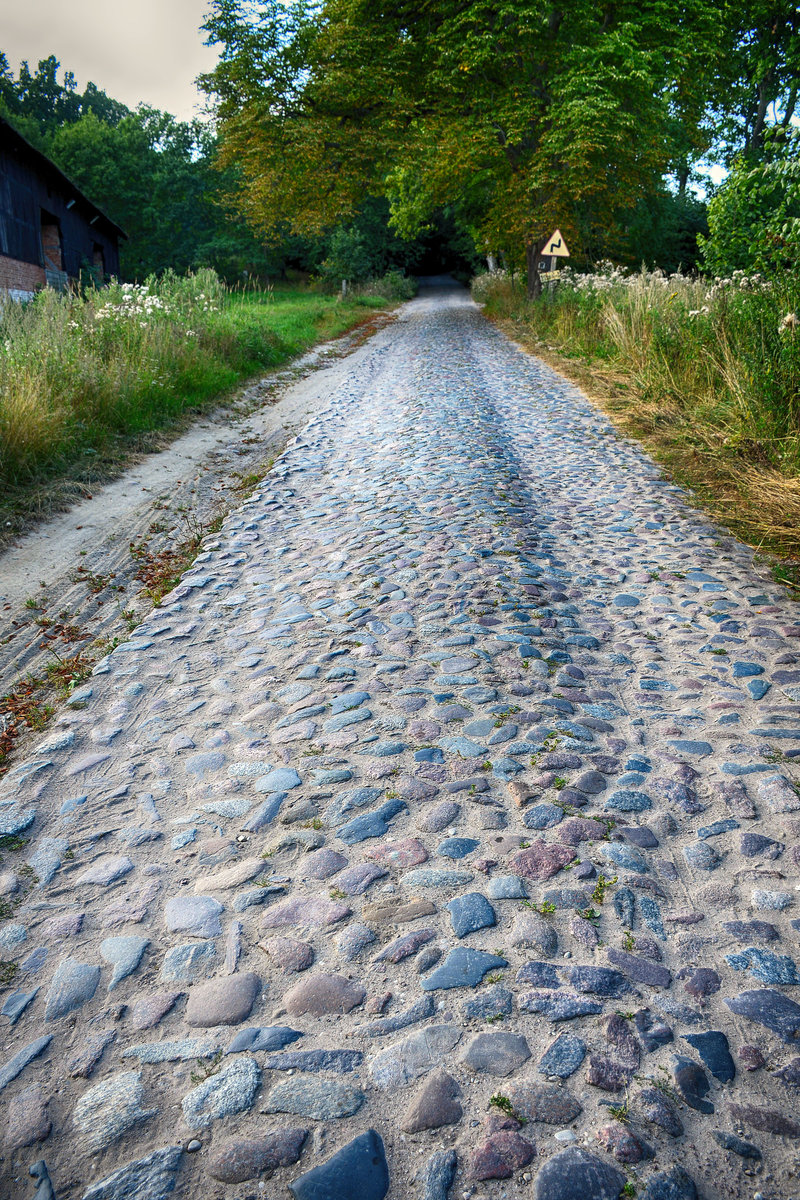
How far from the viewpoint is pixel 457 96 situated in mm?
20188

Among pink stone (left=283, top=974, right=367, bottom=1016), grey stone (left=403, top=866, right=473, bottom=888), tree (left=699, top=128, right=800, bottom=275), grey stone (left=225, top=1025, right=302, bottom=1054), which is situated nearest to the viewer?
grey stone (left=225, top=1025, right=302, bottom=1054)

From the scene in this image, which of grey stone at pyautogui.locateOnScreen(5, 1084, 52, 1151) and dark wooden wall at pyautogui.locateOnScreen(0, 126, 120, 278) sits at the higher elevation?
dark wooden wall at pyautogui.locateOnScreen(0, 126, 120, 278)

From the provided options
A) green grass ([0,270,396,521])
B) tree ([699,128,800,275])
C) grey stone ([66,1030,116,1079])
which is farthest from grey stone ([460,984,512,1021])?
tree ([699,128,800,275])

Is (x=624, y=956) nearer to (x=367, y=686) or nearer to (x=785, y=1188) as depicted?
(x=785, y=1188)

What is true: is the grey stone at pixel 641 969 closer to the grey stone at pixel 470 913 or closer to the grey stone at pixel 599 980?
the grey stone at pixel 599 980

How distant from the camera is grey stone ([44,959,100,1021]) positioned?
190cm

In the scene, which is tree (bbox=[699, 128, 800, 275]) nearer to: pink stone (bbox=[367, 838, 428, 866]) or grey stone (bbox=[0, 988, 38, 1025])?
pink stone (bbox=[367, 838, 428, 866])

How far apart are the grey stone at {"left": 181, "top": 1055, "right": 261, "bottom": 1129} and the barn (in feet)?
71.8

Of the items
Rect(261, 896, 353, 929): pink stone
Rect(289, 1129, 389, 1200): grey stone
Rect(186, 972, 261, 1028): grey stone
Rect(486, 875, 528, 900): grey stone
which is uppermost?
Rect(486, 875, 528, 900): grey stone

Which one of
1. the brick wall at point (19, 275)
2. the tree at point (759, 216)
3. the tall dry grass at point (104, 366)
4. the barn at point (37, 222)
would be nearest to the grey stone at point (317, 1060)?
the tall dry grass at point (104, 366)

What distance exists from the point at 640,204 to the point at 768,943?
3780 centimetres

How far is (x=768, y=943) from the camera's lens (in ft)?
6.61

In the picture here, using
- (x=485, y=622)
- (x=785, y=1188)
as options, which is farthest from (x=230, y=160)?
(x=785, y=1188)

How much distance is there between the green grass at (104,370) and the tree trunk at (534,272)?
1179cm
